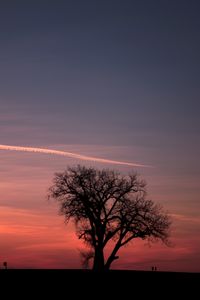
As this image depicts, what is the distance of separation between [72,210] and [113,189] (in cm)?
468

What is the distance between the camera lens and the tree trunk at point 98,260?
2309 inches

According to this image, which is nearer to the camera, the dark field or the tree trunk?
the dark field

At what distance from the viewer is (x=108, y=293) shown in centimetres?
3141

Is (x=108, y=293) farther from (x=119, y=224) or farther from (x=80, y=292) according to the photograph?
(x=119, y=224)

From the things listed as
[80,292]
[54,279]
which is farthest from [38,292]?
[54,279]

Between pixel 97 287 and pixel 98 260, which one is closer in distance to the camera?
pixel 97 287

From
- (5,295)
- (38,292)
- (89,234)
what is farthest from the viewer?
(89,234)

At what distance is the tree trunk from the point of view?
58.7 m

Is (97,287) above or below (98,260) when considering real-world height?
below

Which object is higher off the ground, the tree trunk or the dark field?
the tree trunk

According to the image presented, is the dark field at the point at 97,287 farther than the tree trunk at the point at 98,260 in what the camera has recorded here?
No

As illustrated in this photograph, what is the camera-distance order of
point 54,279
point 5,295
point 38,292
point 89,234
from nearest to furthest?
point 5,295, point 38,292, point 54,279, point 89,234

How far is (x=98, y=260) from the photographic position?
193 ft

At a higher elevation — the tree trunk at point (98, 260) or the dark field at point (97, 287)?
the tree trunk at point (98, 260)
